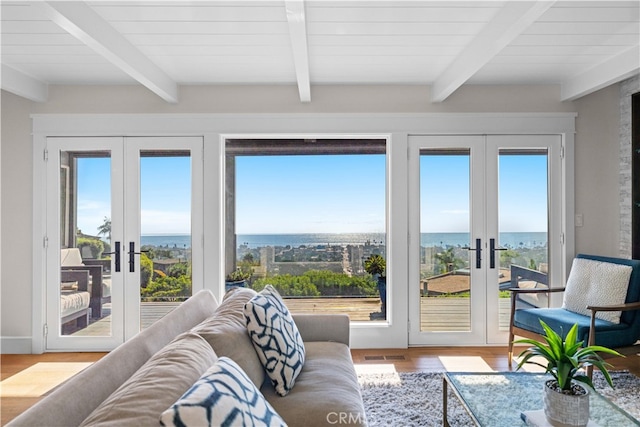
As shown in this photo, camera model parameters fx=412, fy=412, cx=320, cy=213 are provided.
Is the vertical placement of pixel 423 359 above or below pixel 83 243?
below

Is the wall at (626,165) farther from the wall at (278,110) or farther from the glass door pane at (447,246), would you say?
the glass door pane at (447,246)

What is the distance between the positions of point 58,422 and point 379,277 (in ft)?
12.4

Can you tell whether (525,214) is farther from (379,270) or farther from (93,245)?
(93,245)

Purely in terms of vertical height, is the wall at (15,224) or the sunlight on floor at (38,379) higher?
the wall at (15,224)

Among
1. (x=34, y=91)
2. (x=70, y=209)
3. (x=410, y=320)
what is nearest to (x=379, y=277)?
(x=410, y=320)

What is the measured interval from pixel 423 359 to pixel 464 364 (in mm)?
342

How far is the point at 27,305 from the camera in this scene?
3.91 metres

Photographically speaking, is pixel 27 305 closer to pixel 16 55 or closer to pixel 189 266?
pixel 189 266

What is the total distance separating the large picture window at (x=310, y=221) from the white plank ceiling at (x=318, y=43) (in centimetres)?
107

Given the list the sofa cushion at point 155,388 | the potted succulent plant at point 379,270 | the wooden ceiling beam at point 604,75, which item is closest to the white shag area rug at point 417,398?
the potted succulent plant at point 379,270

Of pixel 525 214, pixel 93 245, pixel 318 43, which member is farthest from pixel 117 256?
pixel 525 214

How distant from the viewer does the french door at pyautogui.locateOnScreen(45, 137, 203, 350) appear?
12.9 ft

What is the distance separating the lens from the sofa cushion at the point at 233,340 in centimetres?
171

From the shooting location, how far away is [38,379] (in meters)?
3.28
